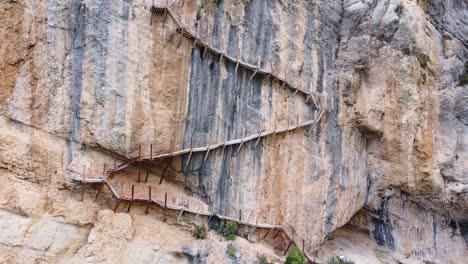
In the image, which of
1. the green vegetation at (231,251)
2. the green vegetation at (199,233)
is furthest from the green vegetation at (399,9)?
the green vegetation at (199,233)

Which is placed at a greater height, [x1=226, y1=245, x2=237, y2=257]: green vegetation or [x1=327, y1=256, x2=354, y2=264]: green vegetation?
[x1=226, y1=245, x2=237, y2=257]: green vegetation

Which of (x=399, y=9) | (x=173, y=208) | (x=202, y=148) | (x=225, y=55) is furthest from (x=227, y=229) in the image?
(x=399, y=9)

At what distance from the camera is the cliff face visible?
1428 centimetres

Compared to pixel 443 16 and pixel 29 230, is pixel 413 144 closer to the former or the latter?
pixel 443 16

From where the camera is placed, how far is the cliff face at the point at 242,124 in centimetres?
1428

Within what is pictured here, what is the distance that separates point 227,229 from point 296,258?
2234 millimetres

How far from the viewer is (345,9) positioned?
2084 cm

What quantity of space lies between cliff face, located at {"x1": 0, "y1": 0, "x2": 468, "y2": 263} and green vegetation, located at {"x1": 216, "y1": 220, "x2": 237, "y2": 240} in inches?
15.2

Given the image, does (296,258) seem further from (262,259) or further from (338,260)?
(338,260)

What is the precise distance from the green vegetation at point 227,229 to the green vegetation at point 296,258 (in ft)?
5.91

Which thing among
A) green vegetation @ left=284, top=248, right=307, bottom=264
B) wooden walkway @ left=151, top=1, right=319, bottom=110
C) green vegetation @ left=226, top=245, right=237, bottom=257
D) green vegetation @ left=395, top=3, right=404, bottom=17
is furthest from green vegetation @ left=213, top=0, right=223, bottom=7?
green vegetation @ left=284, top=248, right=307, bottom=264

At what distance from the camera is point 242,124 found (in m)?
17.6

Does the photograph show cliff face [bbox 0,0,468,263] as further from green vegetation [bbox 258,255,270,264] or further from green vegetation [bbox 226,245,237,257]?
green vegetation [bbox 258,255,270,264]

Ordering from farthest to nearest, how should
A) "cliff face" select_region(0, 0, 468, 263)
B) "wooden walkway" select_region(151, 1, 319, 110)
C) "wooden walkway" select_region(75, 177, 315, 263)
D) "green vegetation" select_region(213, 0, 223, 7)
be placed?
"green vegetation" select_region(213, 0, 223, 7), "wooden walkway" select_region(151, 1, 319, 110), "wooden walkway" select_region(75, 177, 315, 263), "cliff face" select_region(0, 0, 468, 263)
